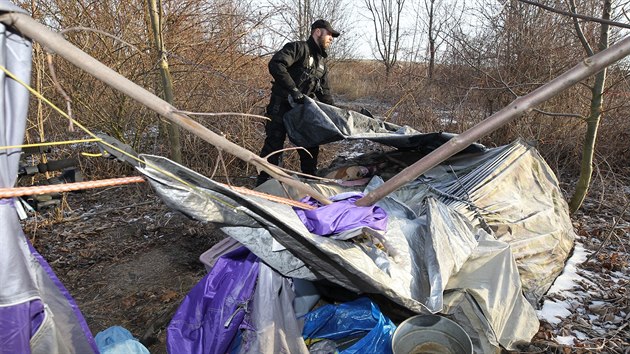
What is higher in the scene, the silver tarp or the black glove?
the black glove

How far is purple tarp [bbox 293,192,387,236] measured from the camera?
2.08 meters

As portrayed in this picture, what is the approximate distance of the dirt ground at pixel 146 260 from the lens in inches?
109

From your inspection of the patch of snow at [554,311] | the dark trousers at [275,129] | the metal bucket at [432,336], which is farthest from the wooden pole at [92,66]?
the dark trousers at [275,129]

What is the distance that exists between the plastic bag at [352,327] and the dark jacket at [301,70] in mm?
2643

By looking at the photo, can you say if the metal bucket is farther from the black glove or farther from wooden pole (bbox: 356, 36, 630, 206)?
the black glove

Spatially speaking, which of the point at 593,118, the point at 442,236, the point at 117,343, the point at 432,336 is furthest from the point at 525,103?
the point at 593,118

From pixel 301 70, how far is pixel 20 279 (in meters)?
3.62

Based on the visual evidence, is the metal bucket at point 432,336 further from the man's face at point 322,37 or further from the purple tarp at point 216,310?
the man's face at point 322,37

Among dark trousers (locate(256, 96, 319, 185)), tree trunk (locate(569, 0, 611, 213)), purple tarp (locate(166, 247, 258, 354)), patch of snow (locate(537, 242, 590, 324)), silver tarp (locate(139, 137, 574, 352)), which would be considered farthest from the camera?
dark trousers (locate(256, 96, 319, 185))

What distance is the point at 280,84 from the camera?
4.34 meters

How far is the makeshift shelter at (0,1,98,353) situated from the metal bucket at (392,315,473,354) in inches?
58.3

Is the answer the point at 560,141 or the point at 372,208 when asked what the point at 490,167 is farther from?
the point at 560,141

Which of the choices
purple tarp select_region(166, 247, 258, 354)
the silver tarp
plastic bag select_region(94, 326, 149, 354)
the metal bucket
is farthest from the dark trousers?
the metal bucket

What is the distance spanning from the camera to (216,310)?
7.11ft
